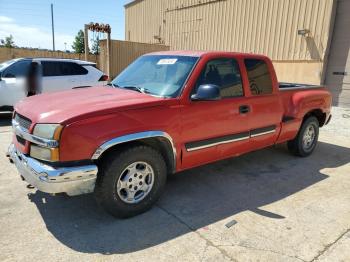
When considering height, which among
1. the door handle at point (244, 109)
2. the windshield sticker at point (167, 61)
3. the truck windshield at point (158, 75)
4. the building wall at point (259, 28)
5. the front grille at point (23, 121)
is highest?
the building wall at point (259, 28)

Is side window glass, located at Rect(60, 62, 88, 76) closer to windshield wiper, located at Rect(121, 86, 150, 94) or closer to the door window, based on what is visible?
the door window

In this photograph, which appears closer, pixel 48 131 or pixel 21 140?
pixel 48 131

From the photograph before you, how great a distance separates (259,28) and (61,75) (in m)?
8.63

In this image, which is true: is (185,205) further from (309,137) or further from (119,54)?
(119,54)

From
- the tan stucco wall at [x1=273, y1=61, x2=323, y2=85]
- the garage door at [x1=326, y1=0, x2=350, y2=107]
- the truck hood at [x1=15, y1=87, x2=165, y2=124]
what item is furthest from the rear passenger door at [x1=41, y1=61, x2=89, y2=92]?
the garage door at [x1=326, y1=0, x2=350, y2=107]

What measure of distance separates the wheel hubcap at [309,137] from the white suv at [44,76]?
558 cm

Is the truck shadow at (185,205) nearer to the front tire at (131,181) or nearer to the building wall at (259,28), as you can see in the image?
the front tire at (131,181)

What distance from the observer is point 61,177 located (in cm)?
288

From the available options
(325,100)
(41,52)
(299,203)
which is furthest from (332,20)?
(41,52)

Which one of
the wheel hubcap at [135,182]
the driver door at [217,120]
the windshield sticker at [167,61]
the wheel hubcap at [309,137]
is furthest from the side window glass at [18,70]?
the wheel hubcap at [309,137]

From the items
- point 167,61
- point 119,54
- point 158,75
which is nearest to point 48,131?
point 158,75

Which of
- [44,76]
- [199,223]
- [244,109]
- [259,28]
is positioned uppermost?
[259,28]

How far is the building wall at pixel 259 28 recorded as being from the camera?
11.5m

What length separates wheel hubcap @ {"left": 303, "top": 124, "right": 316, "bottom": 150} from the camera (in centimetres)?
599
